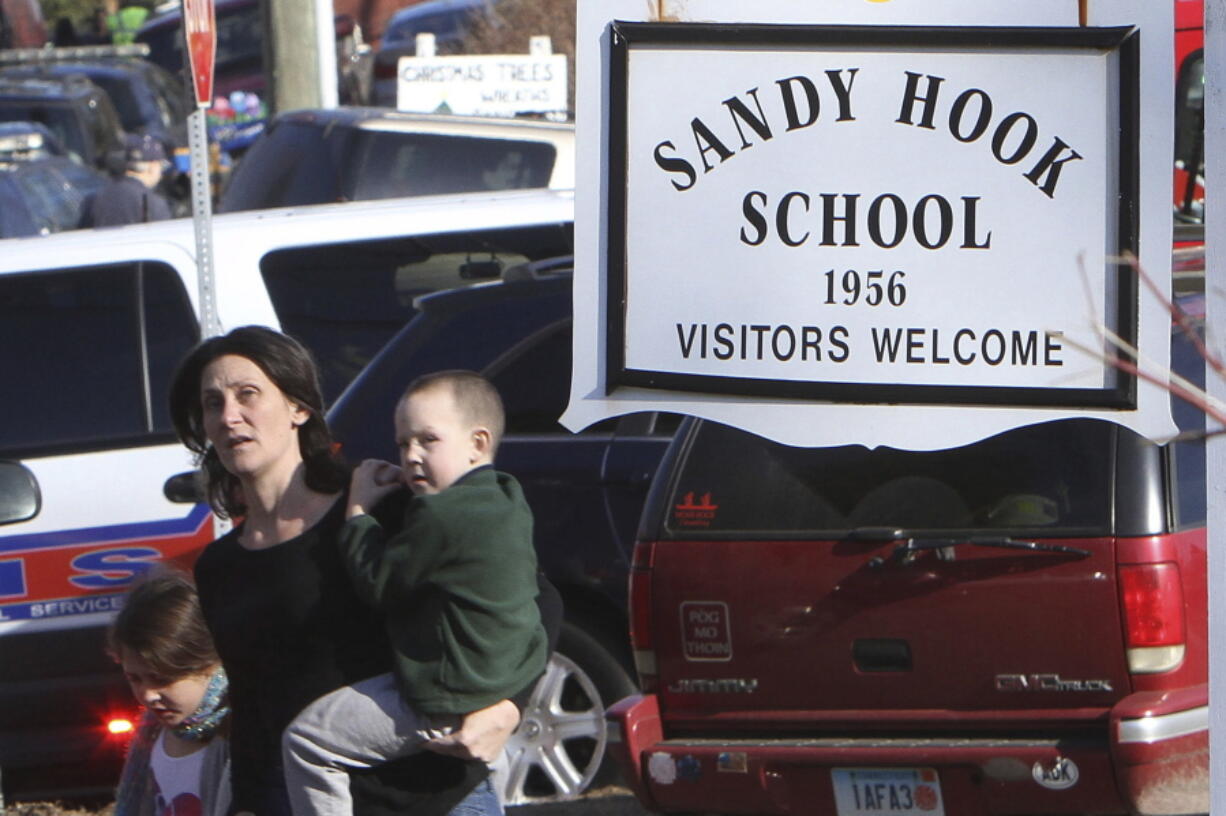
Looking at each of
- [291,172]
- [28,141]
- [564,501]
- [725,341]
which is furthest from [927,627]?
[28,141]

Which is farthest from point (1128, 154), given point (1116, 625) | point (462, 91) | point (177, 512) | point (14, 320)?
point (462, 91)

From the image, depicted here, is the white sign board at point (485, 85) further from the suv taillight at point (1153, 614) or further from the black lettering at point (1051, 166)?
the black lettering at point (1051, 166)

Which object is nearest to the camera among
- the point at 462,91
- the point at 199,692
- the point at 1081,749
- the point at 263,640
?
the point at 263,640

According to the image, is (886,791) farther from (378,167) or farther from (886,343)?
(378,167)

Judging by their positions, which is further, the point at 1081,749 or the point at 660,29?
the point at 1081,749

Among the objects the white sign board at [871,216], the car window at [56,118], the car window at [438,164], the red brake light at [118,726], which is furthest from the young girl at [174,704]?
the car window at [56,118]

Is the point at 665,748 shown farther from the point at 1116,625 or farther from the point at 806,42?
the point at 806,42

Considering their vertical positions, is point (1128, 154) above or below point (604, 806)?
above

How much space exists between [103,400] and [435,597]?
3.79 meters

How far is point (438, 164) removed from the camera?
11.2 meters

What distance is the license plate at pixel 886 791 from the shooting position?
468 centimetres

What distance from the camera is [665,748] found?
16.5 ft

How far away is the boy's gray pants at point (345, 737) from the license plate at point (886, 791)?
204cm

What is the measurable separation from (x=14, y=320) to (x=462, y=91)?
8609mm
